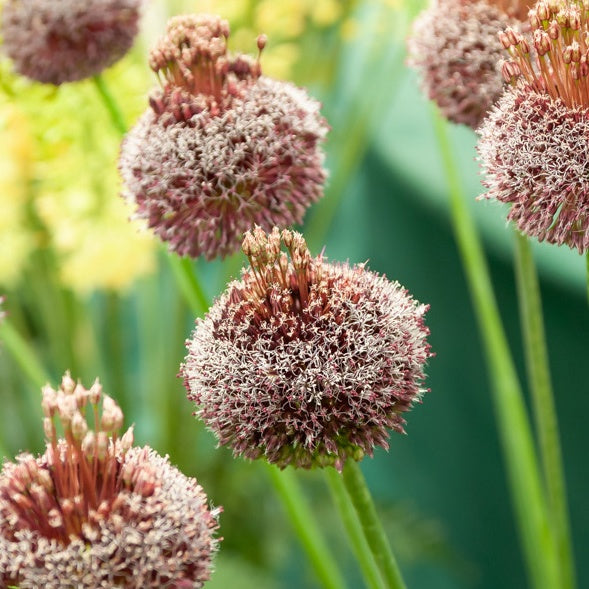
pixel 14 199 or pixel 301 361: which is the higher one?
pixel 14 199

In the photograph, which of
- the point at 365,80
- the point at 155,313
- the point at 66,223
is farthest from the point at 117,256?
the point at 365,80

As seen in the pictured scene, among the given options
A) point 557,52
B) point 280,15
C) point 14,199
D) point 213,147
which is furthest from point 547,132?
point 14,199

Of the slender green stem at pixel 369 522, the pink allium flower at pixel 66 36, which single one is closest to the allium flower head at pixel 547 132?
the slender green stem at pixel 369 522

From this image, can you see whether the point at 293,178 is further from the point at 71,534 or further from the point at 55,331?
the point at 55,331

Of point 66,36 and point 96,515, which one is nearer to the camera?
point 96,515

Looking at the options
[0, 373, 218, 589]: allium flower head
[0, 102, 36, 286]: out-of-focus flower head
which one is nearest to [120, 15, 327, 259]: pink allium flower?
[0, 373, 218, 589]: allium flower head

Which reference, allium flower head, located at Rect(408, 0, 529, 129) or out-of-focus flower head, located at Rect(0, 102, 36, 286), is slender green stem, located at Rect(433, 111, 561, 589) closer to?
allium flower head, located at Rect(408, 0, 529, 129)

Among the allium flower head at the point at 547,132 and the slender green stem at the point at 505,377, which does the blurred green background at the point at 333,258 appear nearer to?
the slender green stem at the point at 505,377

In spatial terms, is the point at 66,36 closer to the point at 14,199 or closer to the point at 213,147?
the point at 213,147

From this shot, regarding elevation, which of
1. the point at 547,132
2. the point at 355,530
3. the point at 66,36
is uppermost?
the point at 66,36
